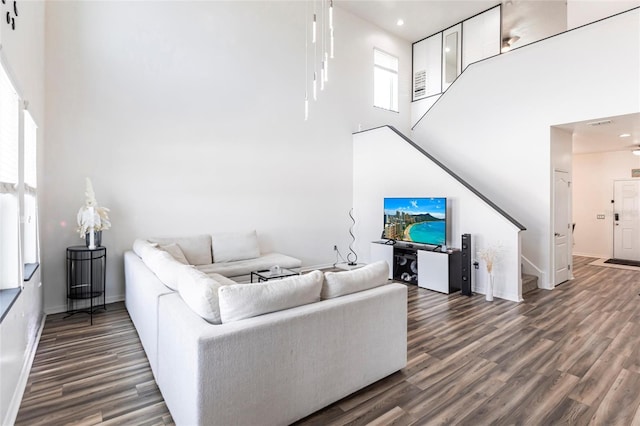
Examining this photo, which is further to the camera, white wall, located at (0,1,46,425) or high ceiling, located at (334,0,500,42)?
high ceiling, located at (334,0,500,42)

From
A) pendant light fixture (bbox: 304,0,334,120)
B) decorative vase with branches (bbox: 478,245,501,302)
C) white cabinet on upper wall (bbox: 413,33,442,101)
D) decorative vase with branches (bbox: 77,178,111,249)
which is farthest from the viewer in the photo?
white cabinet on upper wall (bbox: 413,33,442,101)

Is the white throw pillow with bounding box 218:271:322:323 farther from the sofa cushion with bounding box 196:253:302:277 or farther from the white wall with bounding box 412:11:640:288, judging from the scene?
the white wall with bounding box 412:11:640:288

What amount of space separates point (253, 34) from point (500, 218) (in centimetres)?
500

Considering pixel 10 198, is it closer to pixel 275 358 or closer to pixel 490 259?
pixel 275 358

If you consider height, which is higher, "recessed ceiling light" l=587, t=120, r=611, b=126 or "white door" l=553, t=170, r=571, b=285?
"recessed ceiling light" l=587, t=120, r=611, b=126

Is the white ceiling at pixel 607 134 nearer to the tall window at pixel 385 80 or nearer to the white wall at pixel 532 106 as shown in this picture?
the white wall at pixel 532 106

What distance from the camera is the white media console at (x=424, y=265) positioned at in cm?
521

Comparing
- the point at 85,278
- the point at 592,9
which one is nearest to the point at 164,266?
the point at 85,278

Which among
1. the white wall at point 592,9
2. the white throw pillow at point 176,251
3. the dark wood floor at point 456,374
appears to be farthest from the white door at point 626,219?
the white throw pillow at point 176,251

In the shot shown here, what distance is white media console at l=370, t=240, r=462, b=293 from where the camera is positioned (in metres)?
5.21

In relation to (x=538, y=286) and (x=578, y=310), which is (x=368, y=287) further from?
(x=538, y=286)

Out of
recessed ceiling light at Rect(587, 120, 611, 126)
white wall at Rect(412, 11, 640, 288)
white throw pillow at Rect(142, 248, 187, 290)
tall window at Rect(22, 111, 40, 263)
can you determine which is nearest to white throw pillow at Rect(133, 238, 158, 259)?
white throw pillow at Rect(142, 248, 187, 290)

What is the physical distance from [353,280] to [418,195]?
156 inches

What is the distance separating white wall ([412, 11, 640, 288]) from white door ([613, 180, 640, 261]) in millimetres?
4123
